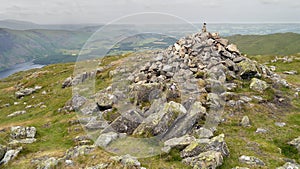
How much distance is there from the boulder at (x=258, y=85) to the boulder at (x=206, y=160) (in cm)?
2106

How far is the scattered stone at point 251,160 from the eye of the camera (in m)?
19.0

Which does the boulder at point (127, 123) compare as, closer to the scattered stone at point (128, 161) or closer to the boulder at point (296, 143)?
the scattered stone at point (128, 161)

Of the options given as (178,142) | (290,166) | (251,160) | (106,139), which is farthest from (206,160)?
(106,139)

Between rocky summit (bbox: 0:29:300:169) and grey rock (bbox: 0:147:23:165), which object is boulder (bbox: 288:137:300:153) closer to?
rocky summit (bbox: 0:29:300:169)

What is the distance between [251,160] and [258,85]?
20.1 metres

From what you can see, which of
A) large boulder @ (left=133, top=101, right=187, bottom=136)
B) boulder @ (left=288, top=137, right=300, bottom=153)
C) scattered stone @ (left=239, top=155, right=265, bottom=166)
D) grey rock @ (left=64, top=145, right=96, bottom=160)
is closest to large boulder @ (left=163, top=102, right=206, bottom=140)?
large boulder @ (left=133, top=101, right=187, bottom=136)

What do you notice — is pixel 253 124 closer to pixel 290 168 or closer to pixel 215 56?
pixel 290 168

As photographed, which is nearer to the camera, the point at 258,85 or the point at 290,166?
the point at 290,166

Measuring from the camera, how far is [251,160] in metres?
19.5

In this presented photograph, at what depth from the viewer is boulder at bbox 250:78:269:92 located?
36.2 m

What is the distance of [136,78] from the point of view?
136ft

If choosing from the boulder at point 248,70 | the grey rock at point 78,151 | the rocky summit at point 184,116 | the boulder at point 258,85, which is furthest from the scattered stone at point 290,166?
the boulder at point 248,70

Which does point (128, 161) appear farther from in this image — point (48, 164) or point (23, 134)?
point (23, 134)

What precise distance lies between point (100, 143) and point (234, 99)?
19695mm
